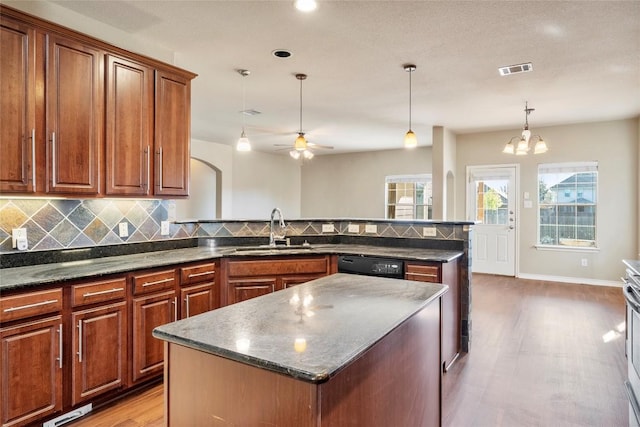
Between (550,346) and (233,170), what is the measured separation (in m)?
6.79

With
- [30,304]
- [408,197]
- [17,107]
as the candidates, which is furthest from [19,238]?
[408,197]

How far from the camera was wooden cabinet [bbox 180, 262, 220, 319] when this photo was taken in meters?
2.91

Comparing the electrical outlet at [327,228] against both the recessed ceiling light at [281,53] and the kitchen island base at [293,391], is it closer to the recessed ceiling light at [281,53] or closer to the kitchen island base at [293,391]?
the recessed ceiling light at [281,53]

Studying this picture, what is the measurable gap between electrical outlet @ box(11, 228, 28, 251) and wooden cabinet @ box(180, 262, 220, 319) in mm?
995

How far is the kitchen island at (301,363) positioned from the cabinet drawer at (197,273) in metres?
1.42

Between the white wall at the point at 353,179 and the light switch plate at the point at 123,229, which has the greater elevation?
the white wall at the point at 353,179

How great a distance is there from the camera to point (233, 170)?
854cm

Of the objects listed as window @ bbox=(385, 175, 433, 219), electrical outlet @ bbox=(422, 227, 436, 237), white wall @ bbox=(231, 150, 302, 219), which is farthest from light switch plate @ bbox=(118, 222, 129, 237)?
window @ bbox=(385, 175, 433, 219)

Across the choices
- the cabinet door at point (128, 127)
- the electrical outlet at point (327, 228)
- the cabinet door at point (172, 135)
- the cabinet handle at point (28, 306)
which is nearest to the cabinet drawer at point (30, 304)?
the cabinet handle at point (28, 306)

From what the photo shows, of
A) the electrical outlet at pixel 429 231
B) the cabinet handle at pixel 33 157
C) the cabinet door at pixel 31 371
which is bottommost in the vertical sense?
the cabinet door at pixel 31 371

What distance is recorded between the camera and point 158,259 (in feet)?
9.52

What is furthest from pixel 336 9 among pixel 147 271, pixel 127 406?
pixel 127 406

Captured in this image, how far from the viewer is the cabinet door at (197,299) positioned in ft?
9.55

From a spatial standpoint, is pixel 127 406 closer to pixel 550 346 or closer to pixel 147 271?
pixel 147 271
